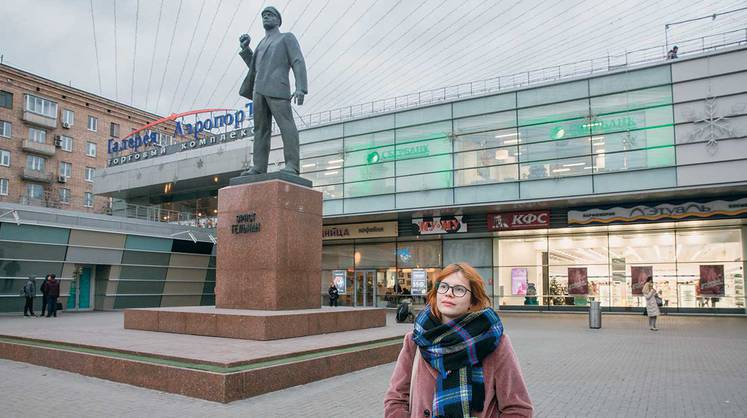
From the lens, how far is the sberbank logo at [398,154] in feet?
101

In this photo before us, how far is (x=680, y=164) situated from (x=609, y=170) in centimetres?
278

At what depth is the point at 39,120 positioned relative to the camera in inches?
2026

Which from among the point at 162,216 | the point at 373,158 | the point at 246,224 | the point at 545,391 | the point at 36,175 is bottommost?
the point at 545,391

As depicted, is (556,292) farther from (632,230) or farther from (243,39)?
(243,39)

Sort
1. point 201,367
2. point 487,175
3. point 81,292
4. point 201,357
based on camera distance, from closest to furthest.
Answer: point 201,367, point 201,357, point 487,175, point 81,292

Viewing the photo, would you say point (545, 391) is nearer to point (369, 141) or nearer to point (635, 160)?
point (635, 160)

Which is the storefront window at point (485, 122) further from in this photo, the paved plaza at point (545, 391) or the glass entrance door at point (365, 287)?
the paved plaza at point (545, 391)

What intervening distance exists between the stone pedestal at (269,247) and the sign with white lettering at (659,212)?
18.9 metres

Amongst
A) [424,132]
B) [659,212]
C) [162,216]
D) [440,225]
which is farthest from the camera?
[162,216]

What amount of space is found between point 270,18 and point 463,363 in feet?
40.7

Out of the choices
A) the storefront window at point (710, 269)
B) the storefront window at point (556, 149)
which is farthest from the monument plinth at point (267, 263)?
the storefront window at point (710, 269)

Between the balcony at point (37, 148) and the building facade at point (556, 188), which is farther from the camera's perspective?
the balcony at point (37, 148)

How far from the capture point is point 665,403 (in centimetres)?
805

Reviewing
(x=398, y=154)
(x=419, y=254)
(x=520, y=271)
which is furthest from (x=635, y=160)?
(x=419, y=254)
